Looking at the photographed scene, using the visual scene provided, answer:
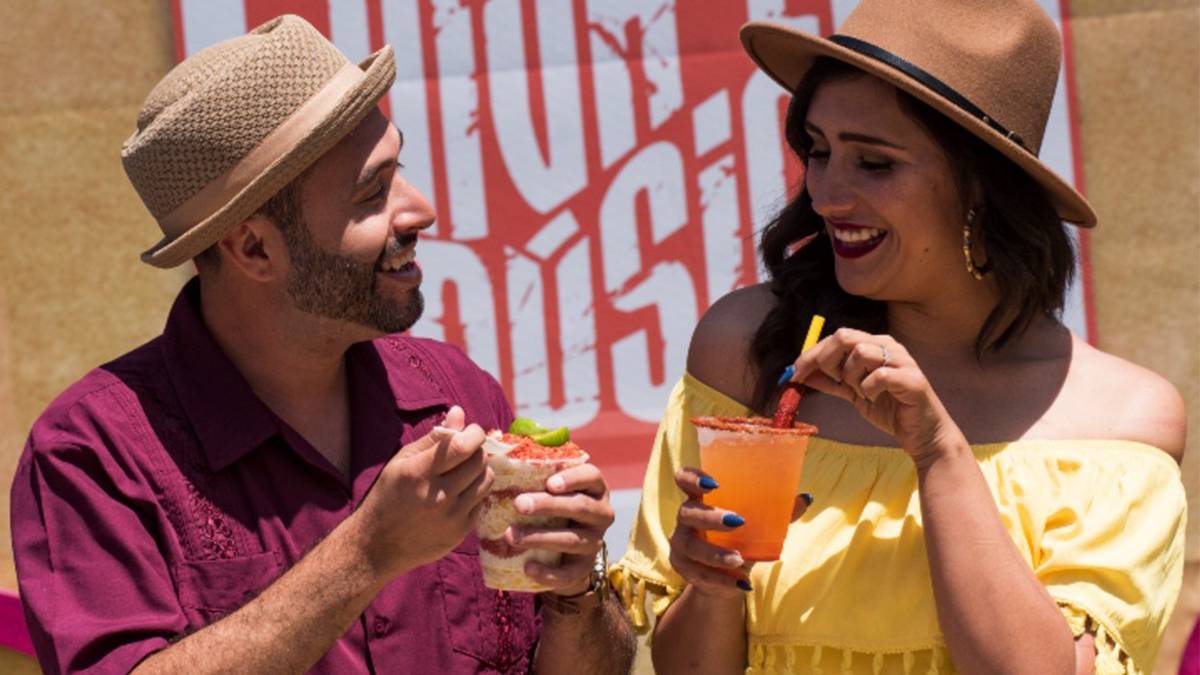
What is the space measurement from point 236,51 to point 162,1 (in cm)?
208

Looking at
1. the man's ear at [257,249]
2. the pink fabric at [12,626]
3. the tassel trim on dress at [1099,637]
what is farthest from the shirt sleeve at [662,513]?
the pink fabric at [12,626]

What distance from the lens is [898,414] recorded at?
2.84 metres

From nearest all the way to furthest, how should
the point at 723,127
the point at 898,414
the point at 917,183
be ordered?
the point at 898,414, the point at 917,183, the point at 723,127

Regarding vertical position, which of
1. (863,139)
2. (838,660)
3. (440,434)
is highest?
(863,139)

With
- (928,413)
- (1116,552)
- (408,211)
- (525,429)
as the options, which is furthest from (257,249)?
(1116,552)

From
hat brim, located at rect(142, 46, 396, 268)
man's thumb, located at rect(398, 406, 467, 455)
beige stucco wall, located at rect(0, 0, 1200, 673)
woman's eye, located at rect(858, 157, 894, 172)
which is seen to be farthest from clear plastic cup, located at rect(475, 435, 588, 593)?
beige stucco wall, located at rect(0, 0, 1200, 673)

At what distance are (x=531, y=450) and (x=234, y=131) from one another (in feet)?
2.49

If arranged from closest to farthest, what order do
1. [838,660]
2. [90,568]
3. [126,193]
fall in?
1. [90,568]
2. [838,660]
3. [126,193]

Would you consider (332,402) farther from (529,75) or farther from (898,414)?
(529,75)

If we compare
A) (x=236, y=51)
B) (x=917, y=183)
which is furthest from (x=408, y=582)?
(x=917, y=183)

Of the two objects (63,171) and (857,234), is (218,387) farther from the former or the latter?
(63,171)

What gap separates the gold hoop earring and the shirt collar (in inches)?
40.6

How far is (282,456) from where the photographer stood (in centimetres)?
288

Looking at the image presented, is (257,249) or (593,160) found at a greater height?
(257,249)
